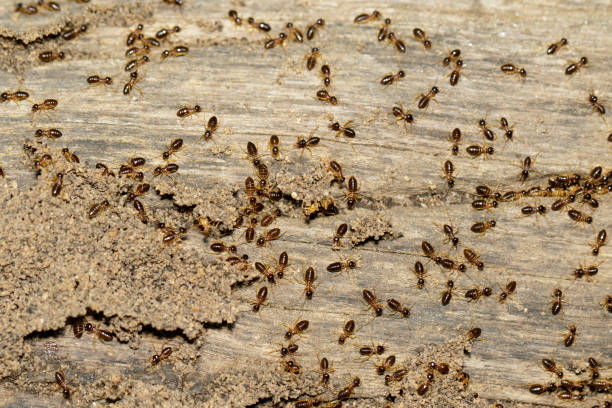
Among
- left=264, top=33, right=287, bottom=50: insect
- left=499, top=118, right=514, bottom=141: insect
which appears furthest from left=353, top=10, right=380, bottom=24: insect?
left=499, top=118, right=514, bottom=141: insect

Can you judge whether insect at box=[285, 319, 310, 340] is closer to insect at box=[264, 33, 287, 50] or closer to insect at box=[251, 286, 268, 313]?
insect at box=[251, 286, 268, 313]

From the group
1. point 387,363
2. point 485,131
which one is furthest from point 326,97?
point 387,363

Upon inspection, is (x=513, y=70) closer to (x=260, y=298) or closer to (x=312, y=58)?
(x=312, y=58)

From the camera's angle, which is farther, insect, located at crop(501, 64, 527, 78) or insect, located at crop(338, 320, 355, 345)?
insect, located at crop(501, 64, 527, 78)

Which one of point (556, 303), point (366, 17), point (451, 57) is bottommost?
point (556, 303)

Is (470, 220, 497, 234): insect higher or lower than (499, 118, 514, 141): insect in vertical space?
lower

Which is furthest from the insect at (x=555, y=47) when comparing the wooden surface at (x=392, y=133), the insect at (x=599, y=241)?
the insect at (x=599, y=241)

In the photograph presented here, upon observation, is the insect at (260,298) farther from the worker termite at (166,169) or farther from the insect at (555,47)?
the insect at (555,47)
